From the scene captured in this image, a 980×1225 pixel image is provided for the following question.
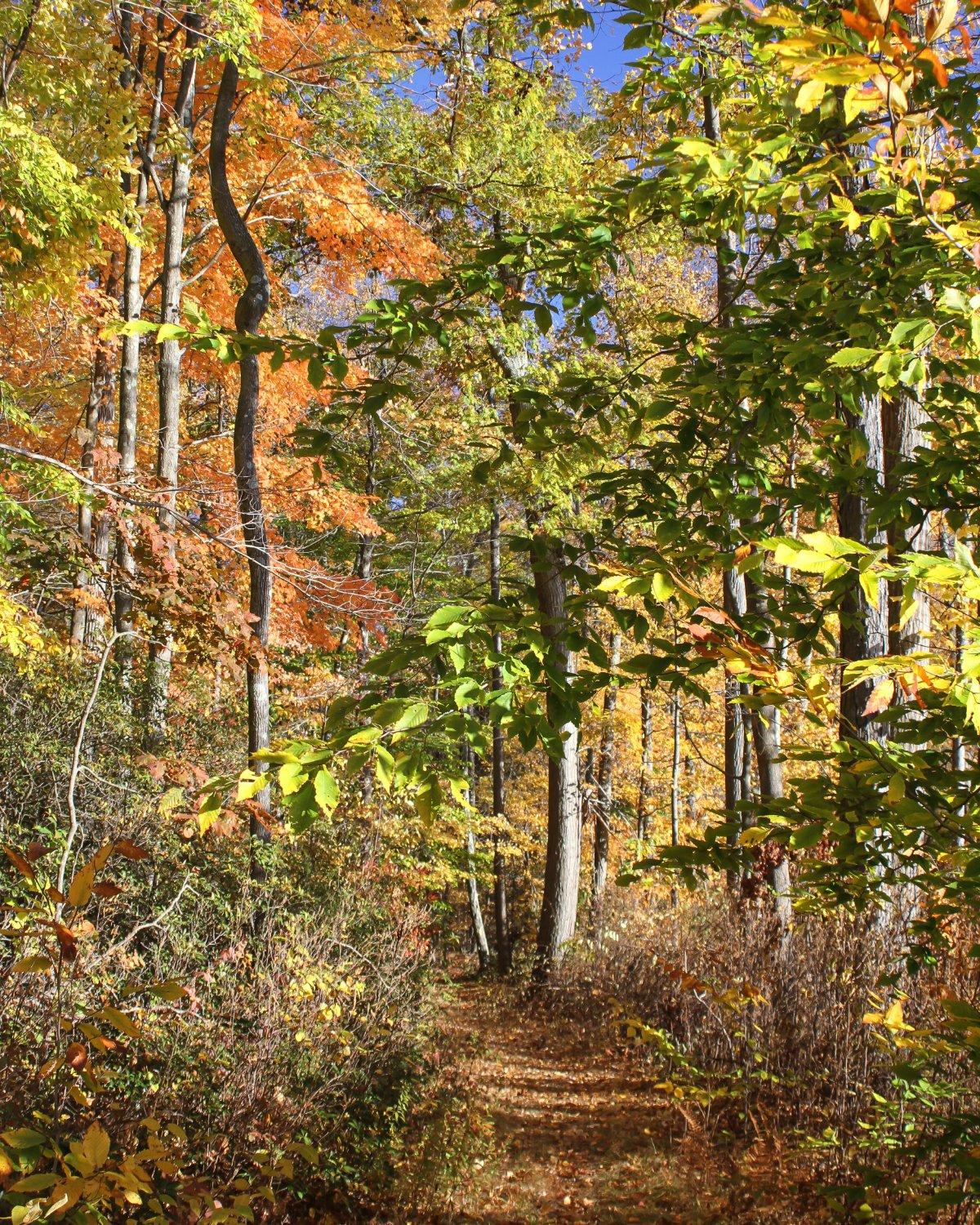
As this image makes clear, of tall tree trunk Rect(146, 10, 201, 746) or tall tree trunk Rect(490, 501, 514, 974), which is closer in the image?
tall tree trunk Rect(146, 10, 201, 746)

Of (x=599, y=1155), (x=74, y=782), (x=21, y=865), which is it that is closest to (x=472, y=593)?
(x=21, y=865)

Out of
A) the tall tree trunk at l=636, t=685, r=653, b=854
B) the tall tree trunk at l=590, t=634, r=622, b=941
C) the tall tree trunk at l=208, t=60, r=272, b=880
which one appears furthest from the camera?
the tall tree trunk at l=636, t=685, r=653, b=854

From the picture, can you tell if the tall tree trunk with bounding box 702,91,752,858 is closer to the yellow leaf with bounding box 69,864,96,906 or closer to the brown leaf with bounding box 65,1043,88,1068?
the brown leaf with bounding box 65,1043,88,1068

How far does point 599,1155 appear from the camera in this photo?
20.8 ft

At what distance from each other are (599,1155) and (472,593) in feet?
18.5

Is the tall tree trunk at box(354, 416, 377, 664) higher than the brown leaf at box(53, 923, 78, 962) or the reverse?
higher

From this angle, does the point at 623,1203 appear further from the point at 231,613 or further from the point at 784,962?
the point at 231,613

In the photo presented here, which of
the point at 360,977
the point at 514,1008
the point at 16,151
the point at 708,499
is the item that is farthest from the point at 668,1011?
the point at 16,151

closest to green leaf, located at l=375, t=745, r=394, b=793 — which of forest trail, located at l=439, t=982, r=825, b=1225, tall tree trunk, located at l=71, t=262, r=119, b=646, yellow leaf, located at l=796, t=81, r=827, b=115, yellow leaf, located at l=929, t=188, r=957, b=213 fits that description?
yellow leaf, located at l=796, t=81, r=827, b=115

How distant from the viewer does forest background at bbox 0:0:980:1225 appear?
200cm

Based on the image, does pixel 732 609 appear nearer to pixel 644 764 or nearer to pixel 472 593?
pixel 472 593

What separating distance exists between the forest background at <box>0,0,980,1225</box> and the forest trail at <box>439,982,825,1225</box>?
189mm

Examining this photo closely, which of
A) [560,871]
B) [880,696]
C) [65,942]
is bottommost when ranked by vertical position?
[560,871]

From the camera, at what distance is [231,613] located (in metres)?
6.25
